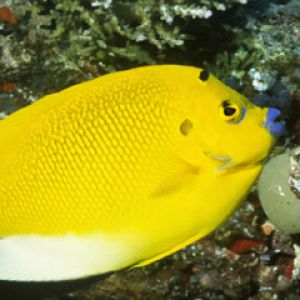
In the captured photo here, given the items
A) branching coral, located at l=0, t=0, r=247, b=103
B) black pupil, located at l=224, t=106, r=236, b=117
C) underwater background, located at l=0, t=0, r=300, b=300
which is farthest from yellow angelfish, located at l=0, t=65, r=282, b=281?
branching coral, located at l=0, t=0, r=247, b=103

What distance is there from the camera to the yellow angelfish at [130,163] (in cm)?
149

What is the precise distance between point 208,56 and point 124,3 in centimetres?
61

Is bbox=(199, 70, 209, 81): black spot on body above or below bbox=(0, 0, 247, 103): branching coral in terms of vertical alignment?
above

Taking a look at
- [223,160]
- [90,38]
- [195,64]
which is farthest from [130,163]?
[195,64]

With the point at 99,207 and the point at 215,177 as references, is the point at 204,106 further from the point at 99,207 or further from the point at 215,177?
the point at 99,207

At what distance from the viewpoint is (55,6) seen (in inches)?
115

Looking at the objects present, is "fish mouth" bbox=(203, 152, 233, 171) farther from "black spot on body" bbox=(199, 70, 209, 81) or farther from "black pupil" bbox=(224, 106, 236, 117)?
"black spot on body" bbox=(199, 70, 209, 81)

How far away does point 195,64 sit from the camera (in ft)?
9.71

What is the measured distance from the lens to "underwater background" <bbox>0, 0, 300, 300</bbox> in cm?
267

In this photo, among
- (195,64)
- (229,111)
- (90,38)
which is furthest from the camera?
(195,64)

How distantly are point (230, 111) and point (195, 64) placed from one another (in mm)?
1534

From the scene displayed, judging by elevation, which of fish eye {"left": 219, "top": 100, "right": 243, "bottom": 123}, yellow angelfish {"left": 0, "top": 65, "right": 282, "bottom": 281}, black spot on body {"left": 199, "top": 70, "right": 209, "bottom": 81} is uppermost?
black spot on body {"left": 199, "top": 70, "right": 209, "bottom": 81}

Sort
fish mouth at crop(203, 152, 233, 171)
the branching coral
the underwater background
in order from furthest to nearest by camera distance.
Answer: the branching coral → the underwater background → fish mouth at crop(203, 152, 233, 171)

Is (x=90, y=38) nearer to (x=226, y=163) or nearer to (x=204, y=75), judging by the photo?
(x=204, y=75)
